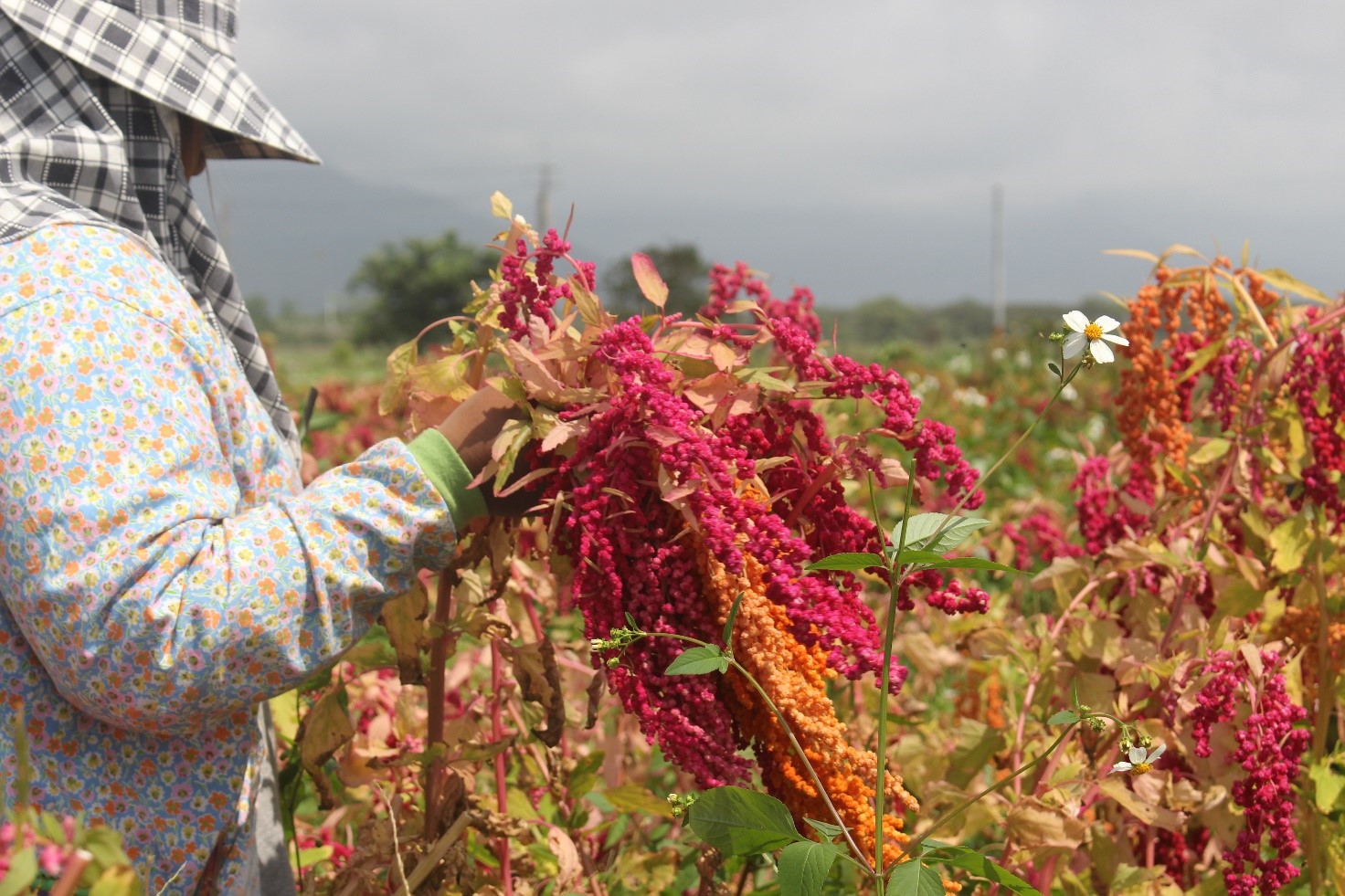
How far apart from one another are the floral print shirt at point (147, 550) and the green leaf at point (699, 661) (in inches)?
13.4

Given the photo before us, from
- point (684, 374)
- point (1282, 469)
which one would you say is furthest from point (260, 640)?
point (1282, 469)

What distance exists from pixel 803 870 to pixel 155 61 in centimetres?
111

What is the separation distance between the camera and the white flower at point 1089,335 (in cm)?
91

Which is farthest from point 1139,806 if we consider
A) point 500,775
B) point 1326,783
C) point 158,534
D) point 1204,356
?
point 158,534

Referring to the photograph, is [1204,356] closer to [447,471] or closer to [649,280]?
[649,280]

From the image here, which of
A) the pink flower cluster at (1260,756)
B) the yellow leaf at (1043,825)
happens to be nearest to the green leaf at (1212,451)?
the pink flower cluster at (1260,756)

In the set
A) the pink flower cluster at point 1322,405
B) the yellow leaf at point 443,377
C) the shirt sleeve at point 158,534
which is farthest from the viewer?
the pink flower cluster at point 1322,405

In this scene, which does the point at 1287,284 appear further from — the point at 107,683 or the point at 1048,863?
the point at 107,683

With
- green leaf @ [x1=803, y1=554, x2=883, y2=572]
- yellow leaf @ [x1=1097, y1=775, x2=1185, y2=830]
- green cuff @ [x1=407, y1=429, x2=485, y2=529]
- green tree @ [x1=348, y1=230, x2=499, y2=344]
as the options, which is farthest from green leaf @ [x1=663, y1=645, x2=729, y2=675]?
green tree @ [x1=348, y1=230, x2=499, y2=344]

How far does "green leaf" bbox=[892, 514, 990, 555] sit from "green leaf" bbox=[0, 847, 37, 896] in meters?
0.66

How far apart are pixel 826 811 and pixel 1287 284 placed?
3.68 ft

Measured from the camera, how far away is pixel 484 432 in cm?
121

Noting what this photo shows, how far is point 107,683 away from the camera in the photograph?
1070 mm

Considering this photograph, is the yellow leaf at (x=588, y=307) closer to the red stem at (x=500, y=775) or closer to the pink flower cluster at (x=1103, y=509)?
the red stem at (x=500, y=775)
